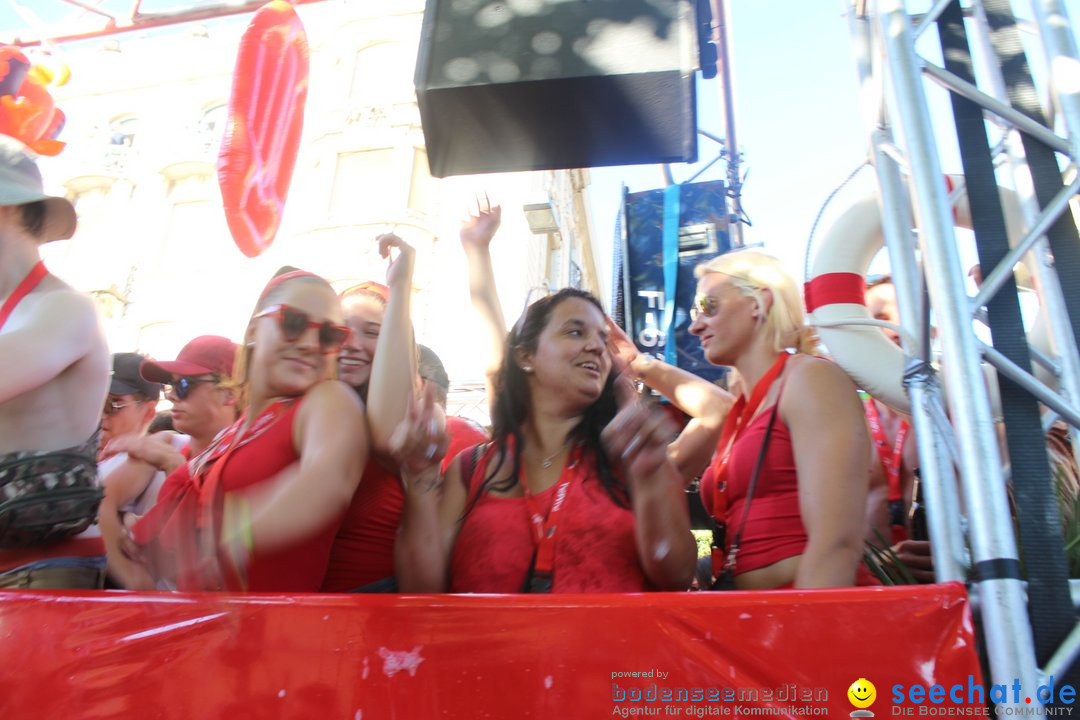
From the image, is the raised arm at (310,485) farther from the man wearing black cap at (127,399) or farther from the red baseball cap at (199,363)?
the man wearing black cap at (127,399)

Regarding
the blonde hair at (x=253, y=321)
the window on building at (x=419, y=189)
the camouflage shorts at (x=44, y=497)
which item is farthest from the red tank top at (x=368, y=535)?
the window on building at (x=419, y=189)

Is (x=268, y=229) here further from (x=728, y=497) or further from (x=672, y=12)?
(x=728, y=497)

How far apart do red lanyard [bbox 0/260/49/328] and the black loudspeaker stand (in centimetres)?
116

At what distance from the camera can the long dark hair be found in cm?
169

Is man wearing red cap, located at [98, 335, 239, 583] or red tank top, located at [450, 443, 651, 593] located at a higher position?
man wearing red cap, located at [98, 335, 239, 583]

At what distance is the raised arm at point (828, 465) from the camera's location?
1377 mm

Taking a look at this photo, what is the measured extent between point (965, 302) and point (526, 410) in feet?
3.57

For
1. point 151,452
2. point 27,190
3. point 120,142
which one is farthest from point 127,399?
point 120,142

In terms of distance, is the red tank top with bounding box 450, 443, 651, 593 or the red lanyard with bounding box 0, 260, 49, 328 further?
the red lanyard with bounding box 0, 260, 49, 328

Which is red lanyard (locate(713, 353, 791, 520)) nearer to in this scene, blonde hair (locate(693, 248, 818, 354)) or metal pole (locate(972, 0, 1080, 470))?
blonde hair (locate(693, 248, 818, 354))

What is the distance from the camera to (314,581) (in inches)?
57.5

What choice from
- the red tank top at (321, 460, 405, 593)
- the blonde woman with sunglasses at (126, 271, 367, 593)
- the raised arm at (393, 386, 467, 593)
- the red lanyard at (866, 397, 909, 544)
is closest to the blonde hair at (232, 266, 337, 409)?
the blonde woman with sunglasses at (126, 271, 367, 593)

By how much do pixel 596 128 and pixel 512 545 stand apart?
1.38 metres

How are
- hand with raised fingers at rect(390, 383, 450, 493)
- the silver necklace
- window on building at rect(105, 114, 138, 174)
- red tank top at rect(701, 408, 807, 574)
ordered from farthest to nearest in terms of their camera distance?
1. window on building at rect(105, 114, 138, 174)
2. the silver necklace
3. red tank top at rect(701, 408, 807, 574)
4. hand with raised fingers at rect(390, 383, 450, 493)
